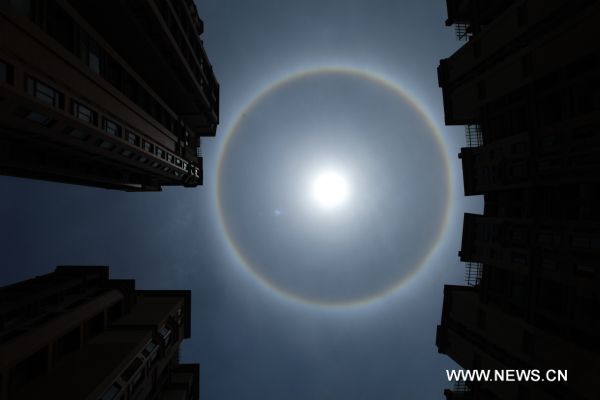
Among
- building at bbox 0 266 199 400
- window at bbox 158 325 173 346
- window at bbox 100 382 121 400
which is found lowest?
window at bbox 158 325 173 346

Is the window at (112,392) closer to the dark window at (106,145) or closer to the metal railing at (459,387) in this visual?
the dark window at (106,145)

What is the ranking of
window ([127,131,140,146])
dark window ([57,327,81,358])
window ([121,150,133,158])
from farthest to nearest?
window ([121,150,133,158]) < window ([127,131,140,146]) < dark window ([57,327,81,358])

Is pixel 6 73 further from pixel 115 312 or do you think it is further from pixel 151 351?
pixel 151 351

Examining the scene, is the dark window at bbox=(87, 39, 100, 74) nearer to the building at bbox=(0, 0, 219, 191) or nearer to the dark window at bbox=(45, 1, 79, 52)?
the building at bbox=(0, 0, 219, 191)

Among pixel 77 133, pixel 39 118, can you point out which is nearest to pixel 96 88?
pixel 77 133

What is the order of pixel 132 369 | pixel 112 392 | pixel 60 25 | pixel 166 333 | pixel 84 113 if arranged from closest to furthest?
pixel 60 25, pixel 84 113, pixel 112 392, pixel 132 369, pixel 166 333

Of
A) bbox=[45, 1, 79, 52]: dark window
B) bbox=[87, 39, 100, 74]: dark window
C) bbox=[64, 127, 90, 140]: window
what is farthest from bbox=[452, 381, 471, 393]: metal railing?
bbox=[45, 1, 79, 52]: dark window
